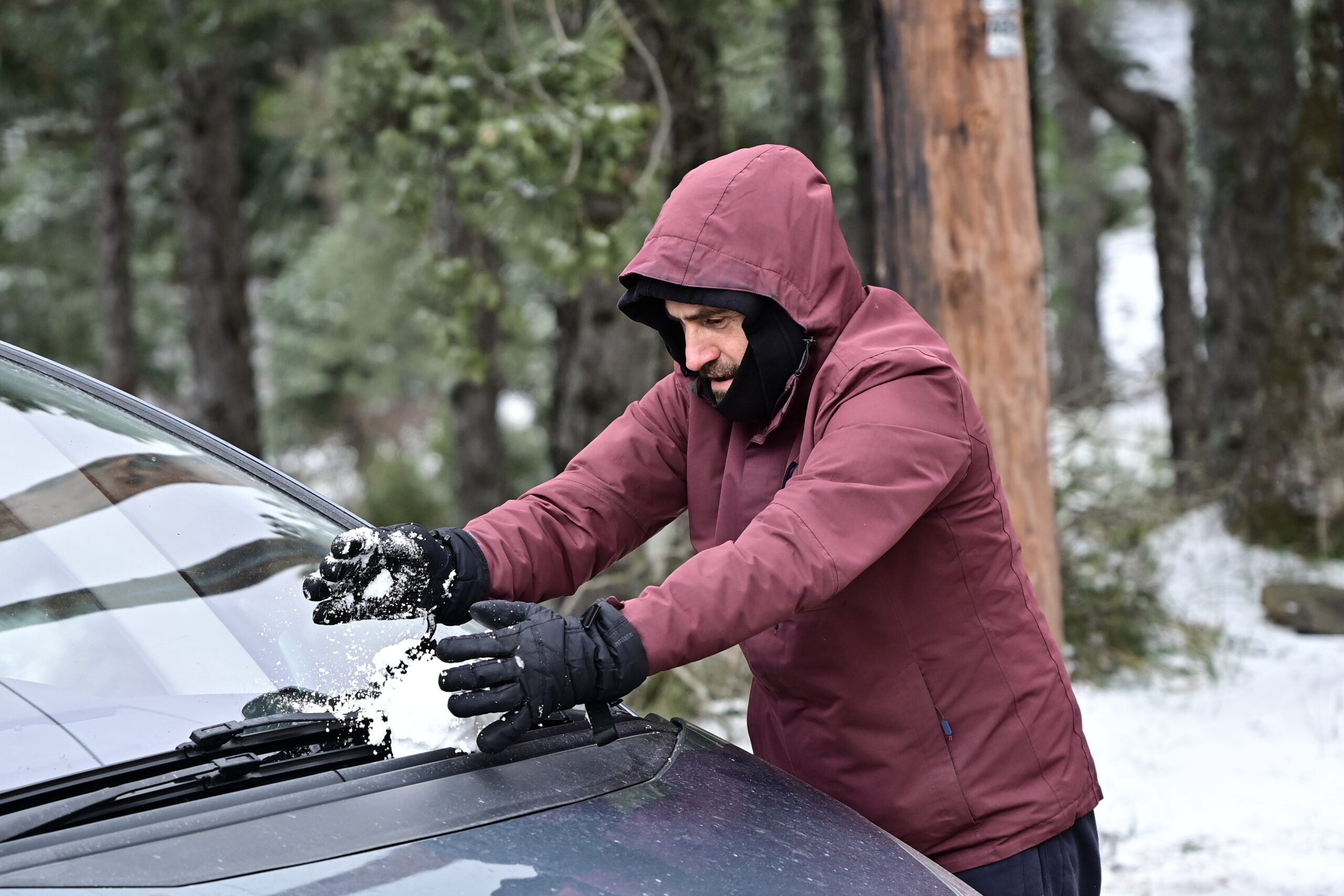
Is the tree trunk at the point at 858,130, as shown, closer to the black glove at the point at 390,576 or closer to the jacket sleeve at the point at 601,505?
the jacket sleeve at the point at 601,505

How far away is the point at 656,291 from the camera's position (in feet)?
7.00

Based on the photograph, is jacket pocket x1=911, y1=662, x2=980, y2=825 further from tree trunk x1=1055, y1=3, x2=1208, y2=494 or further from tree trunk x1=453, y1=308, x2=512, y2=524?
tree trunk x1=453, y1=308, x2=512, y2=524

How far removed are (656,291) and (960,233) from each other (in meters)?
1.96

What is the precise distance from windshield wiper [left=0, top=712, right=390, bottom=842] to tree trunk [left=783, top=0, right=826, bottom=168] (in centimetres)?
825

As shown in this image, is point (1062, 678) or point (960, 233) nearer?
point (1062, 678)

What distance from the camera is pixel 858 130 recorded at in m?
8.97

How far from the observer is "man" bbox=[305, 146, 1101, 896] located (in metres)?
1.85

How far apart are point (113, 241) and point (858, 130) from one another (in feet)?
23.0

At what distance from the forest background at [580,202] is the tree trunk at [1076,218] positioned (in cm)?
12

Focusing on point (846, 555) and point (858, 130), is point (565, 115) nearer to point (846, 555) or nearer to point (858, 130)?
point (846, 555)

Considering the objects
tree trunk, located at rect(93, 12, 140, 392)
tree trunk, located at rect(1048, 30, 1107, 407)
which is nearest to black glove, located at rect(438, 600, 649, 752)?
tree trunk, located at rect(93, 12, 140, 392)

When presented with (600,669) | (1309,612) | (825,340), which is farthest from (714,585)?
(1309,612)

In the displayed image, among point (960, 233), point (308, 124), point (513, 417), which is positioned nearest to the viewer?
point (960, 233)

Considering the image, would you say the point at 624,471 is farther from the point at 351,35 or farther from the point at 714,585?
the point at 351,35
